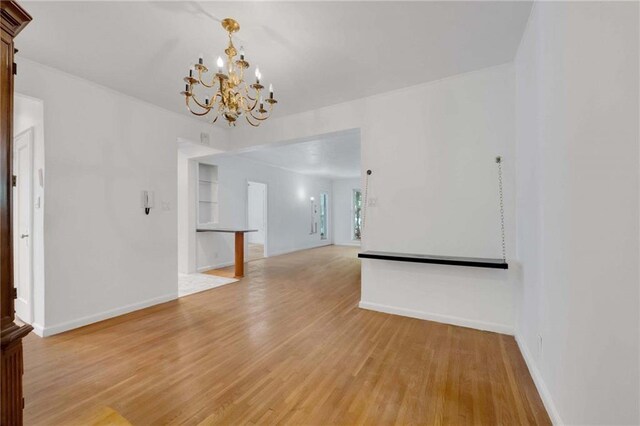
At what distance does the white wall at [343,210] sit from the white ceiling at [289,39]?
7.75 m

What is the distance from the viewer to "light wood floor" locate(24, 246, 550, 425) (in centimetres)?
170

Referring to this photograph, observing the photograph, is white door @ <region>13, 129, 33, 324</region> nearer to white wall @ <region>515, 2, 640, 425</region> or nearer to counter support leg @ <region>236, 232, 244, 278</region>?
counter support leg @ <region>236, 232, 244, 278</region>

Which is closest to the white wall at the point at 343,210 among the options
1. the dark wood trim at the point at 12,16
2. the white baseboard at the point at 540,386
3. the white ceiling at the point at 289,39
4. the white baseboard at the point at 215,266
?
the white baseboard at the point at 215,266

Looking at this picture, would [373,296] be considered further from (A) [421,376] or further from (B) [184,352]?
(B) [184,352]

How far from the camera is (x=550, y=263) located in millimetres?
1703

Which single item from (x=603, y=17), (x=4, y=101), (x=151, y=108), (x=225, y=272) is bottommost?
(x=225, y=272)

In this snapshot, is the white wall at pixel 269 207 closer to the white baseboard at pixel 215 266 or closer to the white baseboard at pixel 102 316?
the white baseboard at pixel 215 266

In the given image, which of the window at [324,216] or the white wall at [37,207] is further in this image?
the window at [324,216]

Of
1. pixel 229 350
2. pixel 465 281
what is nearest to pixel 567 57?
pixel 465 281

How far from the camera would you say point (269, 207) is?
8156 mm

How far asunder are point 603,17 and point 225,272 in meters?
6.21

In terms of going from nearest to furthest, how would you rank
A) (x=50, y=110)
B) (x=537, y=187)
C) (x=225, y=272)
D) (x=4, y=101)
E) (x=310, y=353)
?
1. (x=4, y=101)
2. (x=537, y=187)
3. (x=310, y=353)
4. (x=50, y=110)
5. (x=225, y=272)

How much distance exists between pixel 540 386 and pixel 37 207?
485 cm

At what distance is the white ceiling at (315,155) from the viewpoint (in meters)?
5.55
